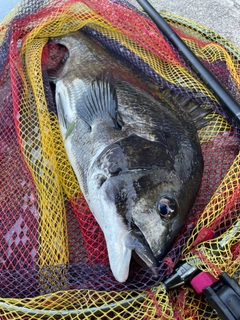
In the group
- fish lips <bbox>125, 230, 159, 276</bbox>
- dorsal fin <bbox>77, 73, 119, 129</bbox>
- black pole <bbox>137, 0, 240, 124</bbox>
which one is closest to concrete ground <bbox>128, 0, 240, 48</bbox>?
black pole <bbox>137, 0, 240, 124</bbox>

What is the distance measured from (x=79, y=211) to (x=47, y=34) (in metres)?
1.57

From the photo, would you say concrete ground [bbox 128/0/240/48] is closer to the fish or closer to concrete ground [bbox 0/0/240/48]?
concrete ground [bbox 0/0/240/48]

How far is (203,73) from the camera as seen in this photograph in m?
2.43

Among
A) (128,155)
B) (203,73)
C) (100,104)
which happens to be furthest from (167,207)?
(203,73)

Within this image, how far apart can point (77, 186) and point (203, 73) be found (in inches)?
45.1

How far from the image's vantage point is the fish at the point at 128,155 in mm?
1864

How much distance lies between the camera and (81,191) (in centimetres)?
239

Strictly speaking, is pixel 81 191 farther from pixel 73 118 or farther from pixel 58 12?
pixel 58 12

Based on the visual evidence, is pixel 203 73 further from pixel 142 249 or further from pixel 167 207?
pixel 142 249

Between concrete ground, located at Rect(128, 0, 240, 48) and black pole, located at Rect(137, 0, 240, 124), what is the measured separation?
129cm

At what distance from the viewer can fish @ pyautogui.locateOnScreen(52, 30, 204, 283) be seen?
6.12ft

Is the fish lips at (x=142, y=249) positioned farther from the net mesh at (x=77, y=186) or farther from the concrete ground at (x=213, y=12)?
the concrete ground at (x=213, y=12)

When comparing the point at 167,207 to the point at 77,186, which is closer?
the point at 167,207

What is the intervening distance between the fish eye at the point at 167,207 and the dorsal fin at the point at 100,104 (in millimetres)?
621
